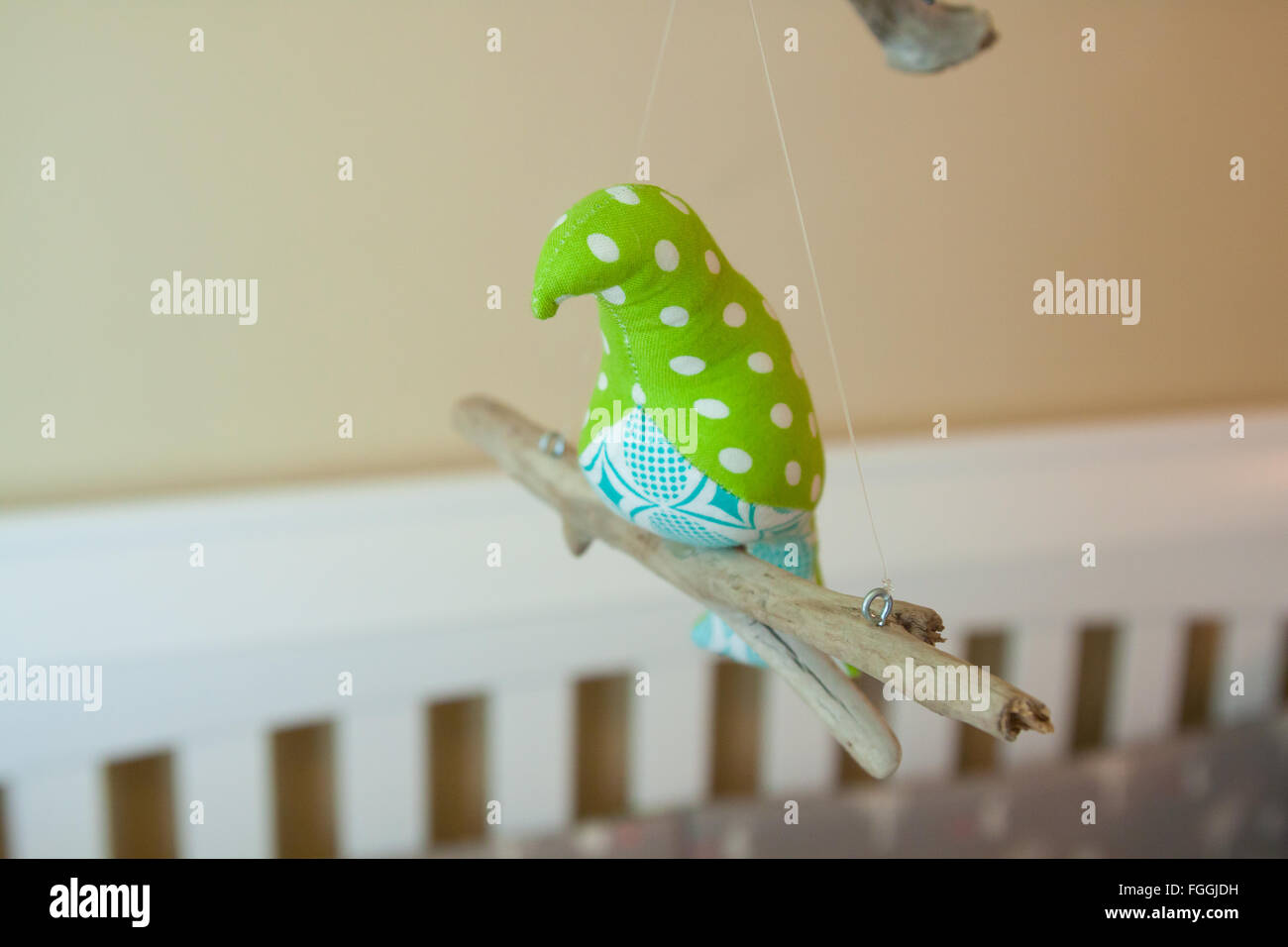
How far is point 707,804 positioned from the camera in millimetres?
1155

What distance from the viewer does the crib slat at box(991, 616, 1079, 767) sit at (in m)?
1.25

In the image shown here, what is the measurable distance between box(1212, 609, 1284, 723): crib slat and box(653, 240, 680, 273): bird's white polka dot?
1.17 meters

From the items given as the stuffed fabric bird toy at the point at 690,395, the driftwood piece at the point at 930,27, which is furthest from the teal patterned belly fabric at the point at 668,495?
the driftwood piece at the point at 930,27

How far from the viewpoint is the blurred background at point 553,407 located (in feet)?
2.99

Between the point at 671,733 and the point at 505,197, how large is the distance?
0.54m

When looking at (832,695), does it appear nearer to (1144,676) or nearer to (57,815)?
(57,815)

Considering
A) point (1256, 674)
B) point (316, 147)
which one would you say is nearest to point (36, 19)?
point (316, 147)

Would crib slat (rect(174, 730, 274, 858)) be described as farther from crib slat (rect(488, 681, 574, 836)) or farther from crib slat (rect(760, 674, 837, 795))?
crib slat (rect(760, 674, 837, 795))

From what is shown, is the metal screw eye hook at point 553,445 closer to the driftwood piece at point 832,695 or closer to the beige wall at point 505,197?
the driftwood piece at point 832,695

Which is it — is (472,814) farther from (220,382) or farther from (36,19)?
(36,19)

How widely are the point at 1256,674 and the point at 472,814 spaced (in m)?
0.95

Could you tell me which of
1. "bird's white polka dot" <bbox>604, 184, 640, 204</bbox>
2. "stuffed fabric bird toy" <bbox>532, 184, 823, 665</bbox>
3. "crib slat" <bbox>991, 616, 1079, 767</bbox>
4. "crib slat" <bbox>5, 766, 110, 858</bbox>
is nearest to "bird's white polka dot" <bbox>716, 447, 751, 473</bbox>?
"stuffed fabric bird toy" <bbox>532, 184, 823, 665</bbox>

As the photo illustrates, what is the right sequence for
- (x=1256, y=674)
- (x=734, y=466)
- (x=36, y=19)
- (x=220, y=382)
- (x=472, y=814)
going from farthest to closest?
(x=1256, y=674) < (x=472, y=814) < (x=220, y=382) < (x=36, y=19) < (x=734, y=466)

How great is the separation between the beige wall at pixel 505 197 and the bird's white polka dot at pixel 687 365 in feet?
1.87
